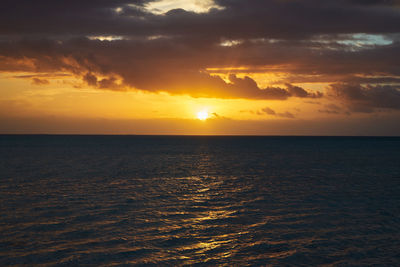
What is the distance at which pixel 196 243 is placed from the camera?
20.6 meters

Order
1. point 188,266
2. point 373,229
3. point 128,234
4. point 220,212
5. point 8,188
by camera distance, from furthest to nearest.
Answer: point 8,188, point 220,212, point 373,229, point 128,234, point 188,266

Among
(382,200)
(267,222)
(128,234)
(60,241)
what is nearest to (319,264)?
(267,222)

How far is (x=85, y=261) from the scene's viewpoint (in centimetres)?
1756

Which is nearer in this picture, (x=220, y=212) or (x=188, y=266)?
(x=188, y=266)

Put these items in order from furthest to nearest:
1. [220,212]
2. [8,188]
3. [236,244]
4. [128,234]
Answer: [8,188]
[220,212]
[128,234]
[236,244]

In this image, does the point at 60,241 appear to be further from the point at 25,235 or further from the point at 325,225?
the point at 325,225

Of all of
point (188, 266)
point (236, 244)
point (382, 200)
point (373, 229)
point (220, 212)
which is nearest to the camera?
point (188, 266)

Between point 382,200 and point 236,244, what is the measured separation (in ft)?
70.3

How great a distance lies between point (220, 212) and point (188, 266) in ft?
39.5

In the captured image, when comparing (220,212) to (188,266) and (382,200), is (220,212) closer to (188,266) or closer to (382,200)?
(188,266)

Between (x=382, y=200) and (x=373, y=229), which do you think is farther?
(x=382, y=200)

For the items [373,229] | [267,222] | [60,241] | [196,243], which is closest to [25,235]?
[60,241]

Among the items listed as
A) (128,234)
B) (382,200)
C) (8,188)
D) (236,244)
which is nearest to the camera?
(236,244)

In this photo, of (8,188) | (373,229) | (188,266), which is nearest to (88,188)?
(8,188)
